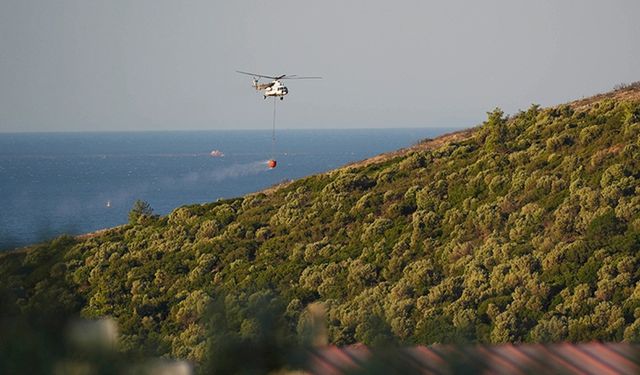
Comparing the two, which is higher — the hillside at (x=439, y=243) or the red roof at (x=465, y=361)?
the red roof at (x=465, y=361)

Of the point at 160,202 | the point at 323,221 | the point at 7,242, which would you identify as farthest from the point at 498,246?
the point at 160,202

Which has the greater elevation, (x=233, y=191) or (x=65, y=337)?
(x=65, y=337)

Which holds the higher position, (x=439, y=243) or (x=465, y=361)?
(x=465, y=361)

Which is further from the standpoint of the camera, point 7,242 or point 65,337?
point 7,242

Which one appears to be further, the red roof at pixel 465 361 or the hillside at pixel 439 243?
the hillside at pixel 439 243

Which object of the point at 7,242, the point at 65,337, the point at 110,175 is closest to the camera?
the point at 65,337

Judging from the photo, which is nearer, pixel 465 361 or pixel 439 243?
pixel 465 361

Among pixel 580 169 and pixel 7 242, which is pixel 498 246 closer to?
pixel 580 169

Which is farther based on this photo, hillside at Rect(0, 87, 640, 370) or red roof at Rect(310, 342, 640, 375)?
hillside at Rect(0, 87, 640, 370)
